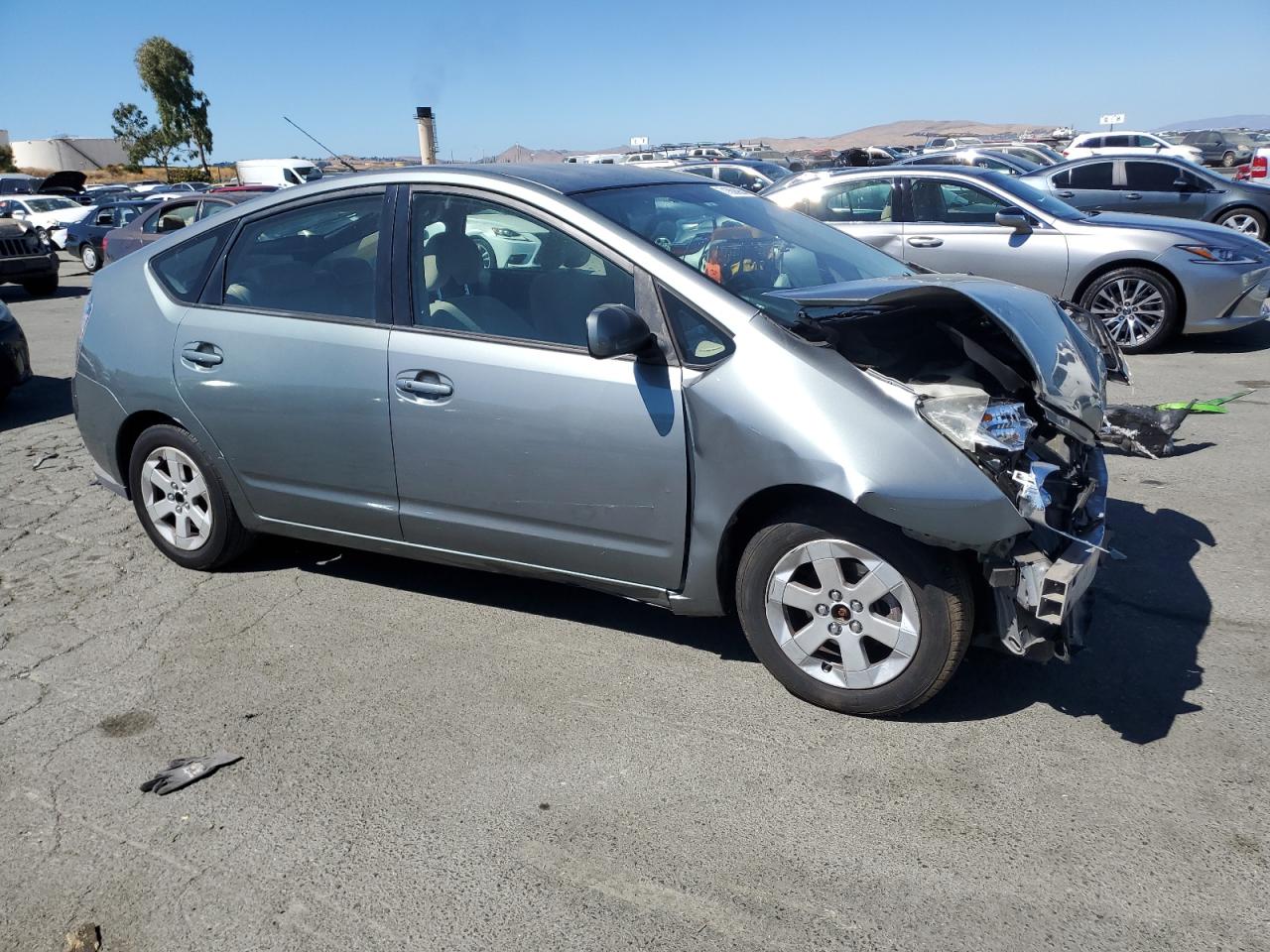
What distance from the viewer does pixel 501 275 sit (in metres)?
3.93

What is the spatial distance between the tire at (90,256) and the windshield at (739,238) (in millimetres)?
19665

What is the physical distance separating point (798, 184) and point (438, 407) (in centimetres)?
717

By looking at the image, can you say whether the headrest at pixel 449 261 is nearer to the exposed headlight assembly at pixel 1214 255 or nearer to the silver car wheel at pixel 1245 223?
the exposed headlight assembly at pixel 1214 255

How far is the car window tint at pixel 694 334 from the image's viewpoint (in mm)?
3430

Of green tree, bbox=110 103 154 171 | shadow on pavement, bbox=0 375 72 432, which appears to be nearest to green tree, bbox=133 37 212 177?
green tree, bbox=110 103 154 171

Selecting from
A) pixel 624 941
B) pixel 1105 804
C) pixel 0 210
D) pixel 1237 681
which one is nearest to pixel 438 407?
pixel 624 941

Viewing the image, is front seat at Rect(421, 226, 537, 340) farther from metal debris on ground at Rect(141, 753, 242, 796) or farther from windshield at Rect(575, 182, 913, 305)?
metal debris on ground at Rect(141, 753, 242, 796)

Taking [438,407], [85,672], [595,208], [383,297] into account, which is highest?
[595,208]

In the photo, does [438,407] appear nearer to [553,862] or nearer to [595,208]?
[595,208]

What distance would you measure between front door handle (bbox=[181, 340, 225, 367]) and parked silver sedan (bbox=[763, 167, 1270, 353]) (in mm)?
5517

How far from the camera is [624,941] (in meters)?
2.51

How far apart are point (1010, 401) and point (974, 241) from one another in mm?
6630

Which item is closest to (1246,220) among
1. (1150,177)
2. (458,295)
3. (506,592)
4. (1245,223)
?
(1245,223)

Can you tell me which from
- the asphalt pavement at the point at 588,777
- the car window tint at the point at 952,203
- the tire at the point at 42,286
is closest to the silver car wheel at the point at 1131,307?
the car window tint at the point at 952,203
